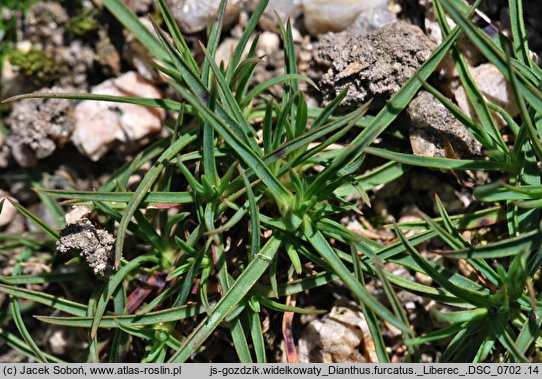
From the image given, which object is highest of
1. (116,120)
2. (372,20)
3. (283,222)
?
(372,20)

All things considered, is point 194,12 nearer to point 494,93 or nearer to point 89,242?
point 89,242

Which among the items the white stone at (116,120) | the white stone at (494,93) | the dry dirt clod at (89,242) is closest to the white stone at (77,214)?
the dry dirt clod at (89,242)

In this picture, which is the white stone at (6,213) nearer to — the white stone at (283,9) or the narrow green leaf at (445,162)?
the white stone at (283,9)

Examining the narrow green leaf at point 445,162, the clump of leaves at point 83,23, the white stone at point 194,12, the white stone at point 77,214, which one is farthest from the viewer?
the clump of leaves at point 83,23

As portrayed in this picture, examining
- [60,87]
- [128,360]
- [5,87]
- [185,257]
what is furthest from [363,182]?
[5,87]

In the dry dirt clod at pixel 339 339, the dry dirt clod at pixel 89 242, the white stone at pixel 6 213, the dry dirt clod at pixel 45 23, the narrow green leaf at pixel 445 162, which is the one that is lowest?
the dry dirt clod at pixel 339 339

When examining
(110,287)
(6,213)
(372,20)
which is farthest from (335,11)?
(6,213)

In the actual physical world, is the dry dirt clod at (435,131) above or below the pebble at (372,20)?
below

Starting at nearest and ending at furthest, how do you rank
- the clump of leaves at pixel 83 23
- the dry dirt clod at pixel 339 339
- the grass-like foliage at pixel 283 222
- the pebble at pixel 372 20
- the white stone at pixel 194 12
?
1. the grass-like foliage at pixel 283 222
2. the dry dirt clod at pixel 339 339
3. the pebble at pixel 372 20
4. the white stone at pixel 194 12
5. the clump of leaves at pixel 83 23
